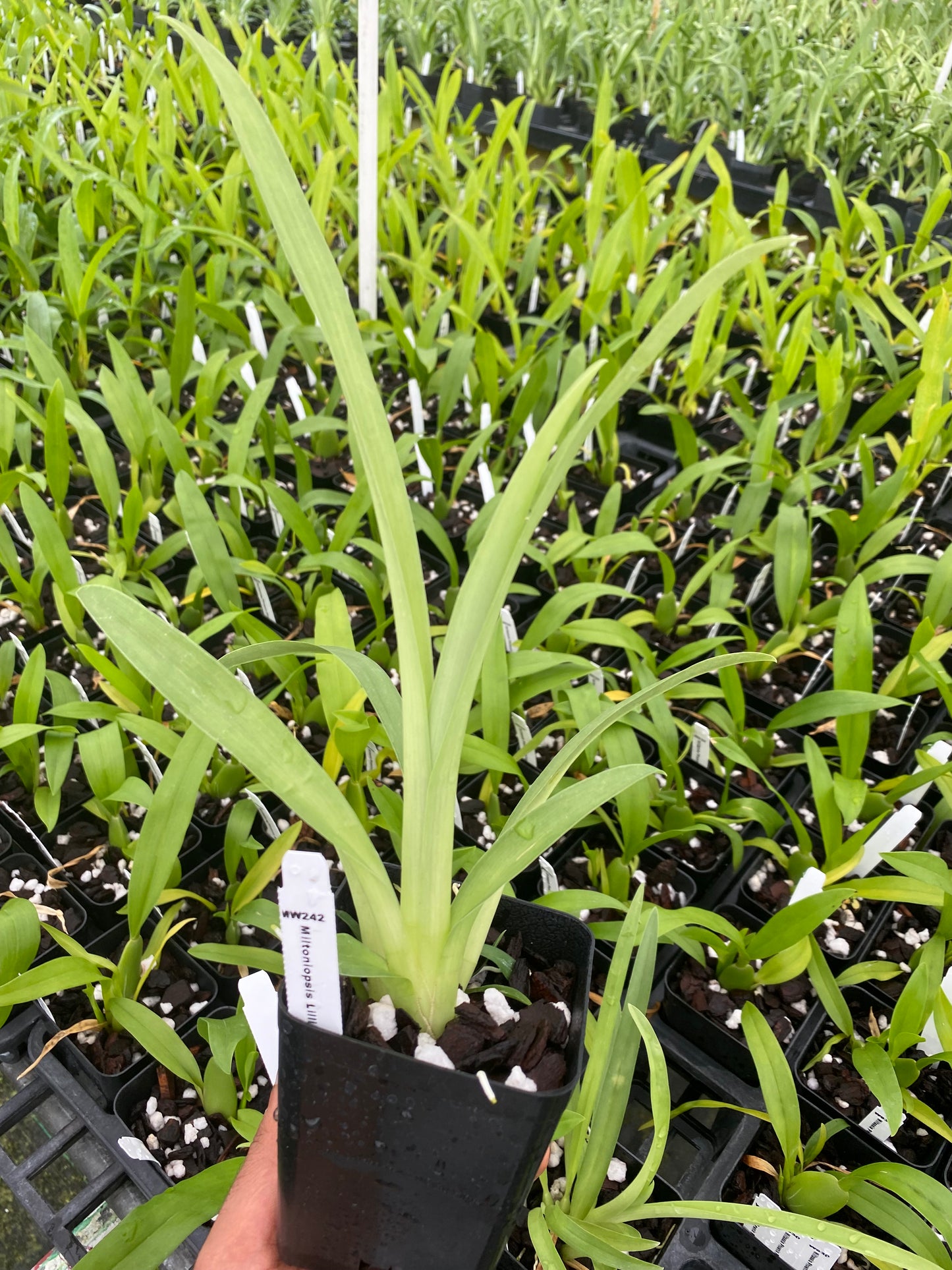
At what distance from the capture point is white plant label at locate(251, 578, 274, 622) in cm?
127

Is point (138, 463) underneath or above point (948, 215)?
underneath

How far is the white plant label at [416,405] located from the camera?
1.64 metres

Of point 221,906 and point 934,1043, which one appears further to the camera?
point 221,906

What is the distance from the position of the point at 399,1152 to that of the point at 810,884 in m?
0.50

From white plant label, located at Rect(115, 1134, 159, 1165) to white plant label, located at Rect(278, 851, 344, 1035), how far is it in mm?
480

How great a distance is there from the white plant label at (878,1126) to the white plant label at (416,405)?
1.19m

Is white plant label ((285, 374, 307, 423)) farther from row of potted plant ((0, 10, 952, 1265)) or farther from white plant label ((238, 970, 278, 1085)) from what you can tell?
white plant label ((238, 970, 278, 1085))

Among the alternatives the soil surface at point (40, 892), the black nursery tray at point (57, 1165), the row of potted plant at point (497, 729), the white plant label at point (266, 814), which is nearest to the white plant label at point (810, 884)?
the row of potted plant at point (497, 729)

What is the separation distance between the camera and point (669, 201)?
294 centimetres

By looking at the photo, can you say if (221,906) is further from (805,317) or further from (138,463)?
(805,317)

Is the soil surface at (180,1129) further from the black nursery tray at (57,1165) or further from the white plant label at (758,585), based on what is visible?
the white plant label at (758,585)

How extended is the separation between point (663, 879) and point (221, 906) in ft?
1.72

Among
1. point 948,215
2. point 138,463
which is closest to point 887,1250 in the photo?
point 138,463

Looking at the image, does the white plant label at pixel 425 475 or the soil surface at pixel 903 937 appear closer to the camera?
the soil surface at pixel 903 937
